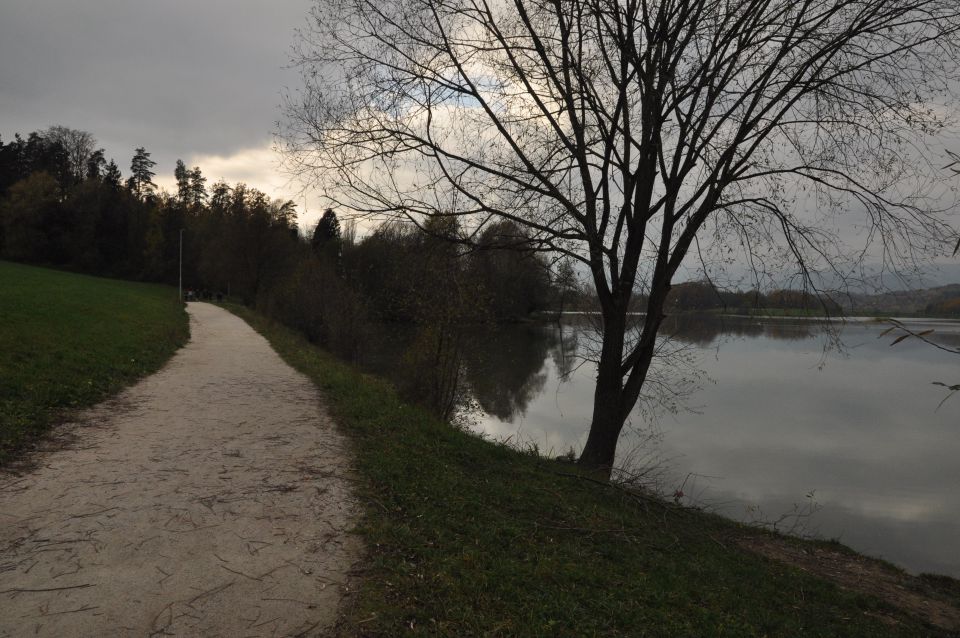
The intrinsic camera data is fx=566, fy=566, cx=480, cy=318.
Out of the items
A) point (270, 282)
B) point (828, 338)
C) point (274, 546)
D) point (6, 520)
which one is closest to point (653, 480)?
point (828, 338)

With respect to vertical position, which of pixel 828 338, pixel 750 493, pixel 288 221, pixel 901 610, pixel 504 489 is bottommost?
pixel 750 493

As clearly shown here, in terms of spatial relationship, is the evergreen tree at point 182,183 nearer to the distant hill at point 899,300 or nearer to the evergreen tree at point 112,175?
the evergreen tree at point 112,175

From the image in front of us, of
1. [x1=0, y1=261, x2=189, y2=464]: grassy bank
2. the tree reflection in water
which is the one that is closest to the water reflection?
the tree reflection in water

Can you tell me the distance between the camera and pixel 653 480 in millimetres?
10359

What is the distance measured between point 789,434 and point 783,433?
154 millimetres

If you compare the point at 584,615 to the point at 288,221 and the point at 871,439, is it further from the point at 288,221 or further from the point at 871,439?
the point at 288,221

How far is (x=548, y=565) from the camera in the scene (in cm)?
427

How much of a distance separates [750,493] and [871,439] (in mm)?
6612

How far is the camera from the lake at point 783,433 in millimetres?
9883

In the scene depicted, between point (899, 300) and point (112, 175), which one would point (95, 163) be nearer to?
point (112, 175)

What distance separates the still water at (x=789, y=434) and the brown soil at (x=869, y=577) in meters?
2.11

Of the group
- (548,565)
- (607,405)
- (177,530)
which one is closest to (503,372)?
(607,405)

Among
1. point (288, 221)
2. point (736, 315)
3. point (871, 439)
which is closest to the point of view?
point (736, 315)

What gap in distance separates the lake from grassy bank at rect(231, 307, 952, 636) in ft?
7.75
